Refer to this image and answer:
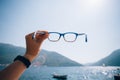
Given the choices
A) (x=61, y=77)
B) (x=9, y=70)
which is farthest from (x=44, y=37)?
(x=61, y=77)

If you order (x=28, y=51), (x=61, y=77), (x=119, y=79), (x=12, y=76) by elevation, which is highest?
(x=28, y=51)

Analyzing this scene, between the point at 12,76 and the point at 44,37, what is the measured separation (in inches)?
22.8

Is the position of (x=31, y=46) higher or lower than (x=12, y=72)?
higher

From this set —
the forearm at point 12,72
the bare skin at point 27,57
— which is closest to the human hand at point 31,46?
the bare skin at point 27,57

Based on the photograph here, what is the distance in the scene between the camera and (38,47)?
1.61 m

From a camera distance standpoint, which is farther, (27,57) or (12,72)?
(27,57)

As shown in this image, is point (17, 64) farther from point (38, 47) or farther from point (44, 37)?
point (44, 37)

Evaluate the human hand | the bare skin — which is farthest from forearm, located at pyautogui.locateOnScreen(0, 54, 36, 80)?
the human hand

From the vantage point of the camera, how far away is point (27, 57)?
1.49m

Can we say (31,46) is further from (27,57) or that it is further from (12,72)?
(12,72)

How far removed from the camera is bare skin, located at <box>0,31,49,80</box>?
1.25 meters

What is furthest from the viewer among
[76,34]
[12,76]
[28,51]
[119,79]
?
[119,79]

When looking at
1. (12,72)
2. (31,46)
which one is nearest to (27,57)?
(31,46)

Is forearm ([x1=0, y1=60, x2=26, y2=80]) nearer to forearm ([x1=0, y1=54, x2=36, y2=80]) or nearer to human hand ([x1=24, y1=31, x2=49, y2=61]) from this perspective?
forearm ([x1=0, y1=54, x2=36, y2=80])
